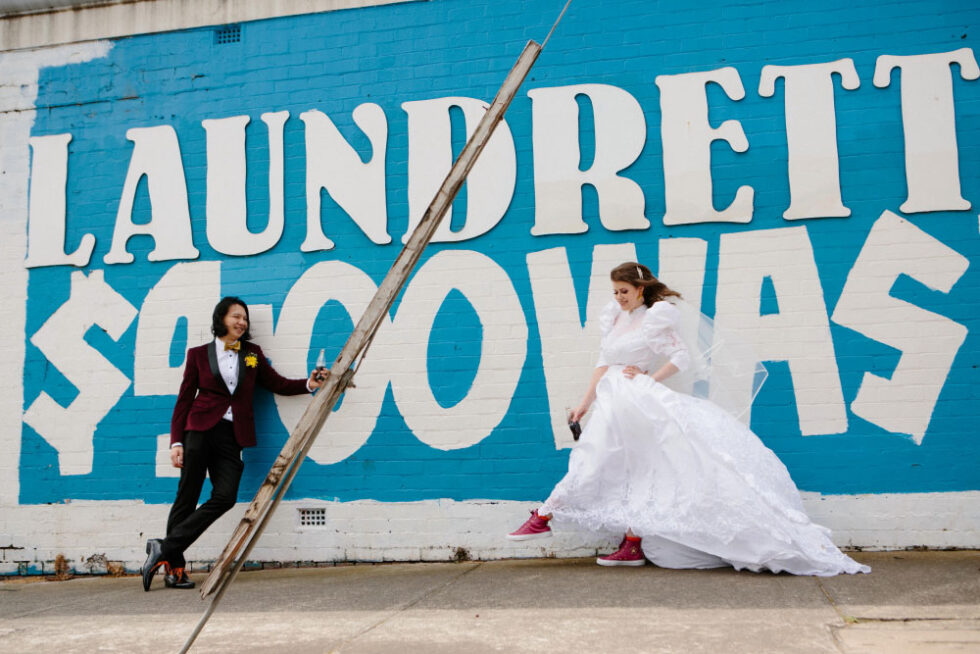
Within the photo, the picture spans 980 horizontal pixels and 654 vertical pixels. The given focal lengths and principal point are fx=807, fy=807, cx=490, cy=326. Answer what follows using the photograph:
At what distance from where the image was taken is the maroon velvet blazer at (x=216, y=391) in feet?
17.5

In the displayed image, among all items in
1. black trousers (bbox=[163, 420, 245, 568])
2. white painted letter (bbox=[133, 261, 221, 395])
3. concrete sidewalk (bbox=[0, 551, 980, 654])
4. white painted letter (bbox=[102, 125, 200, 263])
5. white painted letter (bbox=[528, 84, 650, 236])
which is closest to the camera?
concrete sidewalk (bbox=[0, 551, 980, 654])

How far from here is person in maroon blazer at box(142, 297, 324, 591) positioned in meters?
5.13

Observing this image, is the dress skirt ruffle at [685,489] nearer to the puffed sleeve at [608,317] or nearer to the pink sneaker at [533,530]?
the pink sneaker at [533,530]

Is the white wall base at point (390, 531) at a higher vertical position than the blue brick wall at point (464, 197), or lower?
lower

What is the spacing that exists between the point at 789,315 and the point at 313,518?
3.41m

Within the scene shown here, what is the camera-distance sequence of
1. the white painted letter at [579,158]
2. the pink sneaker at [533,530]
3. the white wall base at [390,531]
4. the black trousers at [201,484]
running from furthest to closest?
the white painted letter at [579,158], the black trousers at [201,484], the white wall base at [390,531], the pink sneaker at [533,530]

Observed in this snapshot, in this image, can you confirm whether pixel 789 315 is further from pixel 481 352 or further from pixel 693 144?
pixel 481 352

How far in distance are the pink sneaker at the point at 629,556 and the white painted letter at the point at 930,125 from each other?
2.68 metres

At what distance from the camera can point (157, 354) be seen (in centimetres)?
580

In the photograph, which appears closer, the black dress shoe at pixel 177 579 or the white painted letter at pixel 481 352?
the black dress shoe at pixel 177 579

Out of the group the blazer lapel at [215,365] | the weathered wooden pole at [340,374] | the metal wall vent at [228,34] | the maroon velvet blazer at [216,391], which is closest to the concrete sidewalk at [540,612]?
the weathered wooden pole at [340,374]

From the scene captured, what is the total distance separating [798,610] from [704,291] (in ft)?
7.30

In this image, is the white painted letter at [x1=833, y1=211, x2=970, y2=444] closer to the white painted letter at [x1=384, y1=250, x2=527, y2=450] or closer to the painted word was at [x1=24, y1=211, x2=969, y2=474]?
the painted word was at [x1=24, y1=211, x2=969, y2=474]

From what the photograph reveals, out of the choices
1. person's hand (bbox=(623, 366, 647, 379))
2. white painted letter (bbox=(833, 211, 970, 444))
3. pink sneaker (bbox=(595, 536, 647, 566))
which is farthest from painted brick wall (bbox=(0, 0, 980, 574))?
person's hand (bbox=(623, 366, 647, 379))
